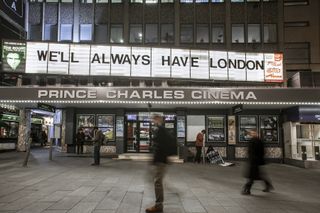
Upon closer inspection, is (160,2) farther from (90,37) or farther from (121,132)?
(121,132)

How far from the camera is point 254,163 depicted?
9219 mm

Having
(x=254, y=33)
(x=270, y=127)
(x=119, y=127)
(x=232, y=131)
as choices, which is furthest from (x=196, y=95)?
(x=254, y=33)

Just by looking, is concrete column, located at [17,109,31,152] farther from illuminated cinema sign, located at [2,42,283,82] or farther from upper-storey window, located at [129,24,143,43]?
upper-storey window, located at [129,24,143,43]

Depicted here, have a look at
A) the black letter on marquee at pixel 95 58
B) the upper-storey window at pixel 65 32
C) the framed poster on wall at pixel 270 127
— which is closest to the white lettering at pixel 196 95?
the framed poster on wall at pixel 270 127

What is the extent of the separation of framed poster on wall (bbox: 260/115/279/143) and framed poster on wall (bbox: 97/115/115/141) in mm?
10008

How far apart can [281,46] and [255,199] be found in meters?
17.9

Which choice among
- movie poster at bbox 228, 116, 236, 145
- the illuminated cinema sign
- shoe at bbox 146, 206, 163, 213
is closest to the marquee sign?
the illuminated cinema sign

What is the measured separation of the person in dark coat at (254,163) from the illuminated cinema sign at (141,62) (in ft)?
36.0

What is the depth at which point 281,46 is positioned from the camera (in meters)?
23.5

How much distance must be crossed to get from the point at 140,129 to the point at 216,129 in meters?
5.14

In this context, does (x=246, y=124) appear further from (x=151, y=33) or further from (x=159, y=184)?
(x=159, y=184)

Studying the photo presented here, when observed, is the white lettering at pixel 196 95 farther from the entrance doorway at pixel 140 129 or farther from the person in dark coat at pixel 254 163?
the person in dark coat at pixel 254 163

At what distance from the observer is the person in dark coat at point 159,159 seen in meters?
6.68

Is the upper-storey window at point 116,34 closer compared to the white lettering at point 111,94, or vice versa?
the white lettering at point 111,94
